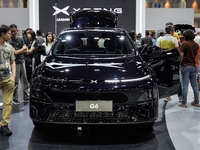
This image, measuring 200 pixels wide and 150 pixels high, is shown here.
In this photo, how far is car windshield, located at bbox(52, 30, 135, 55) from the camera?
4.09 metres

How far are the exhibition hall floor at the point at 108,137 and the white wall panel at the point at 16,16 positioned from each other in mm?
13621

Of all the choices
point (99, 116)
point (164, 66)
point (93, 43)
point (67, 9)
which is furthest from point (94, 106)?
point (67, 9)

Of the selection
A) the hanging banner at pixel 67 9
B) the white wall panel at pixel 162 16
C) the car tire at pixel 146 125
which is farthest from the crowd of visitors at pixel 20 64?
the white wall panel at pixel 162 16

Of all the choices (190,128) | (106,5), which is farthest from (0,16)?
(190,128)

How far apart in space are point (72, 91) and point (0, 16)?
15620 mm

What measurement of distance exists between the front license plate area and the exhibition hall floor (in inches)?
18.9

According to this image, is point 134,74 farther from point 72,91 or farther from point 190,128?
point 190,128

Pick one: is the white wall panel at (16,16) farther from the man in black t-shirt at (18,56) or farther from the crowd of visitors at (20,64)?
the man in black t-shirt at (18,56)

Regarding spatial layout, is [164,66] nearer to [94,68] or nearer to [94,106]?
[94,68]

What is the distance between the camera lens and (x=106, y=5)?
51.4ft

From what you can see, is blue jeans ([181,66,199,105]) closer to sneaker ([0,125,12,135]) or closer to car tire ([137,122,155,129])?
car tire ([137,122,155,129])

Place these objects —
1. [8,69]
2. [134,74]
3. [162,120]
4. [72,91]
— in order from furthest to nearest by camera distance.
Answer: [162,120] < [8,69] < [134,74] < [72,91]

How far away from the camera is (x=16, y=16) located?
17016mm

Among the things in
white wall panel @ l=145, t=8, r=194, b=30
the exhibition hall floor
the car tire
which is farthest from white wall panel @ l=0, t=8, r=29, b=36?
the car tire
